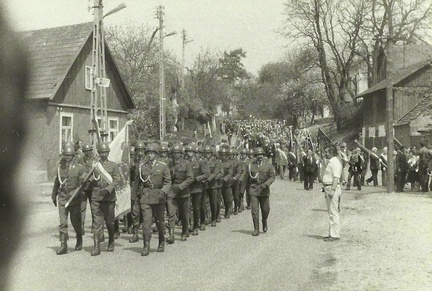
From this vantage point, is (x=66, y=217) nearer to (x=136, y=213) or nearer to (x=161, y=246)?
(x=161, y=246)

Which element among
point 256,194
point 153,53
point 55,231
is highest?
point 153,53

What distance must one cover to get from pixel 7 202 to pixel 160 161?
3.80 metres

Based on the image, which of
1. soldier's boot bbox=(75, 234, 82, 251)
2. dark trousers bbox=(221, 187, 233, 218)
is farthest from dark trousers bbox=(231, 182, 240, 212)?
soldier's boot bbox=(75, 234, 82, 251)

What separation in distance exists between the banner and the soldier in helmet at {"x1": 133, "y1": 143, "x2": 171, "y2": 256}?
36.4 inches

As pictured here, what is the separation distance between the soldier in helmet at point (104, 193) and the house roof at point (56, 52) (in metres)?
13.9

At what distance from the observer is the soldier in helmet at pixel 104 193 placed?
409 inches

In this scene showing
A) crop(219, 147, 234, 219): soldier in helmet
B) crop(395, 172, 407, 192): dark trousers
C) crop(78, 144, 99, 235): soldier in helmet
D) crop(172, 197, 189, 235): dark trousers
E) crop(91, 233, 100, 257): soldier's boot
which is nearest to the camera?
crop(91, 233, 100, 257): soldier's boot

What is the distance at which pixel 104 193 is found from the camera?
1044cm

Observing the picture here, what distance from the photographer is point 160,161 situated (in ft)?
35.2

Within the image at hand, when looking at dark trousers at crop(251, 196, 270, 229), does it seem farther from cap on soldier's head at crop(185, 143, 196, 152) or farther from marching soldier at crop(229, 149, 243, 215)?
marching soldier at crop(229, 149, 243, 215)

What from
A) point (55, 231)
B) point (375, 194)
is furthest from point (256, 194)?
point (375, 194)

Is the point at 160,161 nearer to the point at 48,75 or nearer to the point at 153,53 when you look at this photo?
the point at 48,75

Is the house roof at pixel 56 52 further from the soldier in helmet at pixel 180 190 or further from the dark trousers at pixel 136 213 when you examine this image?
the soldier in helmet at pixel 180 190

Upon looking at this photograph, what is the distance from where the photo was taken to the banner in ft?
39.4
